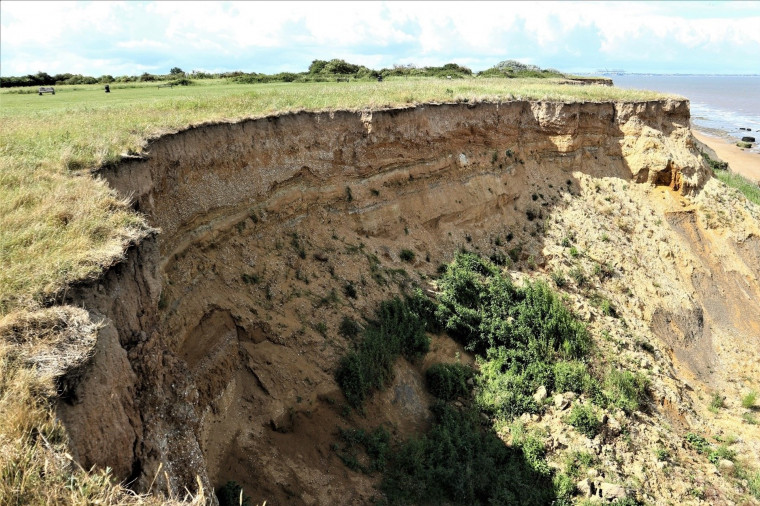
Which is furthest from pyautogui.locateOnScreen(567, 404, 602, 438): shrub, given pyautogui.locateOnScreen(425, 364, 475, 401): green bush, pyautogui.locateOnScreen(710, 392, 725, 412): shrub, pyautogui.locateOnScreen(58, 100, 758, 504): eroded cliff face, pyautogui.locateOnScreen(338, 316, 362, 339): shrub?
pyautogui.locateOnScreen(710, 392, 725, 412): shrub

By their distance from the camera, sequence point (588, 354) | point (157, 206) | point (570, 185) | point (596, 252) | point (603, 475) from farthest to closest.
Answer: point (570, 185) < point (596, 252) < point (588, 354) < point (603, 475) < point (157, 206)

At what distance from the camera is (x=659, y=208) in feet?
77.1

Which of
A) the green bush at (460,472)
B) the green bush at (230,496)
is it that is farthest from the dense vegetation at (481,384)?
the green bush at (230,496)

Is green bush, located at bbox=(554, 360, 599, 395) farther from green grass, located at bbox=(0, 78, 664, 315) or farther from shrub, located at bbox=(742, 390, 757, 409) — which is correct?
green grass, located at bbox=(0, 78, 664, 315)

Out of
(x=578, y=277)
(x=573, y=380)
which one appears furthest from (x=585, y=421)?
(x=578, y=277)

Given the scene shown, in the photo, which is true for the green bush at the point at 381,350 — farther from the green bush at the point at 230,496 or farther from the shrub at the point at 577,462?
the shrub at the point at 577,462

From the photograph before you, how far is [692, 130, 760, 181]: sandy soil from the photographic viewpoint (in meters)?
44.7

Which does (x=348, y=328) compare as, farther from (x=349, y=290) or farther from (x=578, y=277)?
(x=578, y=277)

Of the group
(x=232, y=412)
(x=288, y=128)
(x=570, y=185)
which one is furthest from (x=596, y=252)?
(x=232, y=412)

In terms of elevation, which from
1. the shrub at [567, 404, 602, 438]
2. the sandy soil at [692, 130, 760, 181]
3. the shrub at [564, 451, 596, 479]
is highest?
the shrub at [567, 404, 602, 438]

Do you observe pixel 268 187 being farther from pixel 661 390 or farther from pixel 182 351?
pixel 661 390

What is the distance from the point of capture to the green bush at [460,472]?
1070cm

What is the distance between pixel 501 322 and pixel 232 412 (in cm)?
815

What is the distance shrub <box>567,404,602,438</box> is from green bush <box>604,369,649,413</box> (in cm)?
117
